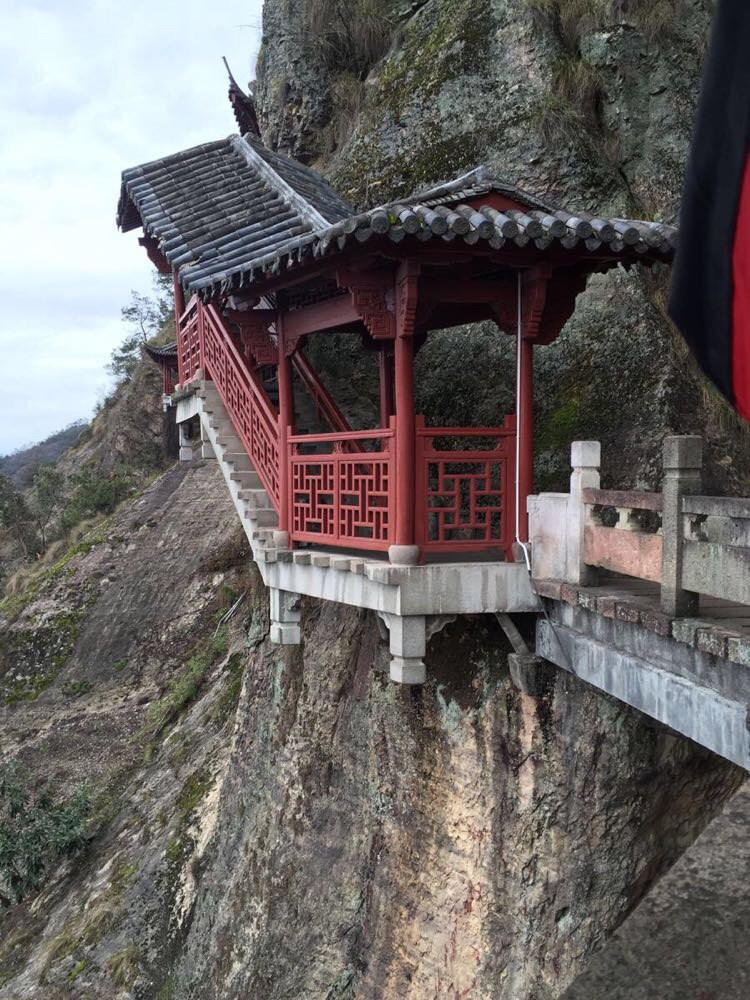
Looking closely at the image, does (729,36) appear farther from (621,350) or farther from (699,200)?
(621,350)

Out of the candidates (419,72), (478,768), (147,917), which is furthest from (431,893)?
(419,72)

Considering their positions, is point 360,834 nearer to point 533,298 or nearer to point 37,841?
point 533,298

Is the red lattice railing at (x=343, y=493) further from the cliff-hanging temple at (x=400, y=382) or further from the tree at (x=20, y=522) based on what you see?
the tree at (x=20, y=522)

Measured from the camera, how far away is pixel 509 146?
38.5 ft

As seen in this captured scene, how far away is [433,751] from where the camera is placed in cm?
809

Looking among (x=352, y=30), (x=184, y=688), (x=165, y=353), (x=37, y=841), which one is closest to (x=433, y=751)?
(x=37, y=841)

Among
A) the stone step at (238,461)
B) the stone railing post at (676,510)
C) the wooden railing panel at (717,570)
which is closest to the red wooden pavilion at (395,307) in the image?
the stone step at (238,461)

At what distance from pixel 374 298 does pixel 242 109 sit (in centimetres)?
1414

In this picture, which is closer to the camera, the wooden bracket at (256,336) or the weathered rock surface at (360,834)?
the weathered rock surface at (360,834)

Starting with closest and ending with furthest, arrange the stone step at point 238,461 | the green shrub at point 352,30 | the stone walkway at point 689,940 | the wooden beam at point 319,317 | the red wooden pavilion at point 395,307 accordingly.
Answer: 1. the stone walkway at point 689,940
2. the red wooden pavilion at point 395,307
3. the wooden beam at point 319,317
4. the stone step at point 238,461
5. the green shrub at point 352,30

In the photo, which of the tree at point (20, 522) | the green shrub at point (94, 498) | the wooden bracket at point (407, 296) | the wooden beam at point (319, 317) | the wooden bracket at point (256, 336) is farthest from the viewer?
the tree at point (20, 522)

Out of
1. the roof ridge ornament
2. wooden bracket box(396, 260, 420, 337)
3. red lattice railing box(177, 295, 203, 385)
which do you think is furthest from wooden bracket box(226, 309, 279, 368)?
the roof ridge ornament

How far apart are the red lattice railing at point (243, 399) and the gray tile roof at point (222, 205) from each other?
3.73ft

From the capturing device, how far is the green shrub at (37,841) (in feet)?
49.6
